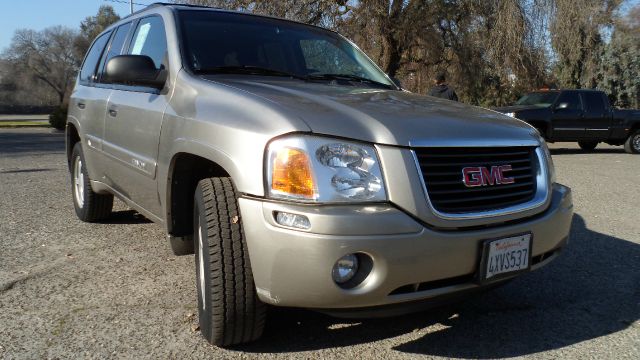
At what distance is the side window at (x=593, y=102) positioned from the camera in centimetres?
1407

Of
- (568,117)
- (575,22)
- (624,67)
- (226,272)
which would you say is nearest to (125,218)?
(226,272)

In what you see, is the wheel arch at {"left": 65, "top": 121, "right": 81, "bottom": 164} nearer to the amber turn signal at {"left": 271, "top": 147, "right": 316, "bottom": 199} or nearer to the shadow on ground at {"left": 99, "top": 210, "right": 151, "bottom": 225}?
the shadow on ground at {"left": 99, "top": 210, "right": 151, "bottom": 225}

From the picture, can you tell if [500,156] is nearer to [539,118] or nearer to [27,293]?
[27,293]

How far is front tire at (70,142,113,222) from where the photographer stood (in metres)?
5.01

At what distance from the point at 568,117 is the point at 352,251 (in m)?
13.0

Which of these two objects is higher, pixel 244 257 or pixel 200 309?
pixel 244 257

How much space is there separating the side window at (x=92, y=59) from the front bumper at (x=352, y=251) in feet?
11.1

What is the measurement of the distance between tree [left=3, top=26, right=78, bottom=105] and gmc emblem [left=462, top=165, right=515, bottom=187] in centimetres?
7304

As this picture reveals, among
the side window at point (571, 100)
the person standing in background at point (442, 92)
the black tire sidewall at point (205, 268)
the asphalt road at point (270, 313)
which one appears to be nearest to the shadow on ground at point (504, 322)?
the asphalt road at point (270, 313)

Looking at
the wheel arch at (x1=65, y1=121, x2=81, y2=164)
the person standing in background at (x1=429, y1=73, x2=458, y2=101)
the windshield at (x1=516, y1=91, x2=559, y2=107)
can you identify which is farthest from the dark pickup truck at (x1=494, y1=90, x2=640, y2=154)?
the wheel arch at (x1=65, y1=121, x2=81, y2=164)

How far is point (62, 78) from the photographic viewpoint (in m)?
69.2

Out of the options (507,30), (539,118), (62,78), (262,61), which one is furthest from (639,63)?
(62,78)

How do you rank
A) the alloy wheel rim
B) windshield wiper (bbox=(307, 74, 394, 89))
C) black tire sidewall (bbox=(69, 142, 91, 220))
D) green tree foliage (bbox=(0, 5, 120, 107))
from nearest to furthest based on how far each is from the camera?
1. windshield wiper (bbox=(307, 74, 394, 89))
2. black tire sidewall (bbox=(69, 142, 91, 220))
3. the alloy wheel rim
4. green tree foliage (bbox=(0, 5, 120, 107))

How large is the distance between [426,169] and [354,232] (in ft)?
1.48
